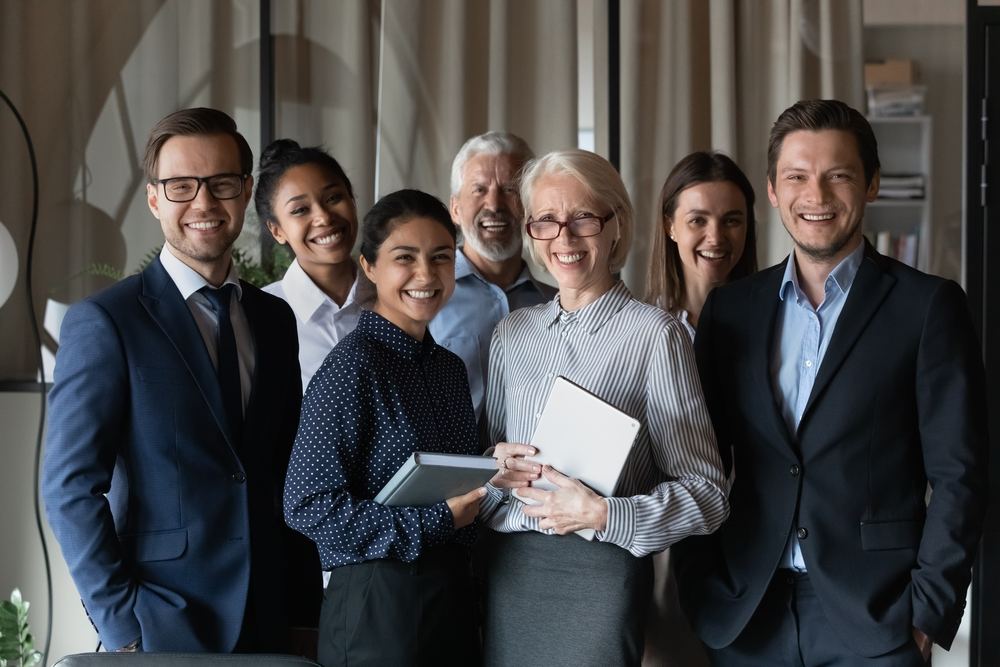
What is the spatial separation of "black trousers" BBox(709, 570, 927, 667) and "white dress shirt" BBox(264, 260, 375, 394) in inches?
52.1

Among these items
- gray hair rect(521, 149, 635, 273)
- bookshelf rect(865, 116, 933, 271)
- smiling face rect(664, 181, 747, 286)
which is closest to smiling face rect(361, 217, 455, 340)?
gray hair rect(521, 149, 635, 273)

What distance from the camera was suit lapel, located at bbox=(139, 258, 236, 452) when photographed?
2189 mm

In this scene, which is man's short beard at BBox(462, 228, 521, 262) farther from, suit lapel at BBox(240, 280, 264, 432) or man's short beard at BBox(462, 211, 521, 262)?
suit lapel at BBox(240, 280, 264, 432)

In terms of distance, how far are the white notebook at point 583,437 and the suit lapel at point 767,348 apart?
0.42 metres

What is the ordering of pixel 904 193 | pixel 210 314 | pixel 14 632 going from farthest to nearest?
pixel 904 193 < pixel 14 632 < pixel 210 314

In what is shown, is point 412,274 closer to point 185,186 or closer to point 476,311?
point 185,186

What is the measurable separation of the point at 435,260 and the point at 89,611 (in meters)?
1.03

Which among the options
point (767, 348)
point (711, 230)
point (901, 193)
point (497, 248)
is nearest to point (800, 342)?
point (767, 348)

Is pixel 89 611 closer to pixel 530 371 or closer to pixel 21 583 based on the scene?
pixel 530 371

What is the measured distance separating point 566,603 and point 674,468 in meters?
0.36

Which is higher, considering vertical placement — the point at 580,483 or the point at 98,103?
the point at 98,103

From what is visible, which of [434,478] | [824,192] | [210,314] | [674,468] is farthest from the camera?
[210,314]

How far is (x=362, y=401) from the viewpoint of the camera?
2.11 meters

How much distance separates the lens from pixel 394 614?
6.68 feet
